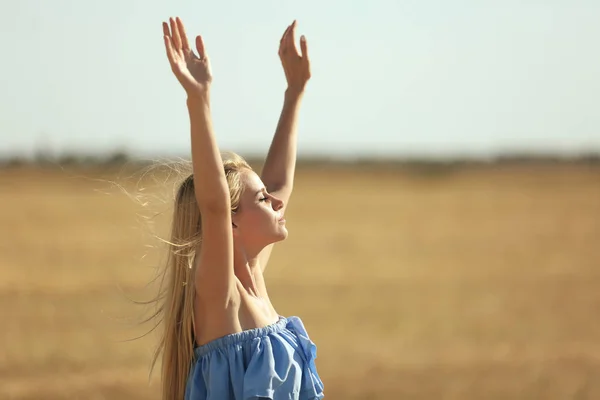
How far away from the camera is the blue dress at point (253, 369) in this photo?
4.03 metres

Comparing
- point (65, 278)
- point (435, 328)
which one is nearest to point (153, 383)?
point (435, 328)

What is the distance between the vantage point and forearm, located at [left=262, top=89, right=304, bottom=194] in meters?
4.87

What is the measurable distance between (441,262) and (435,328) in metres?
8.89

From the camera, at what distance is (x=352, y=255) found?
2444cm

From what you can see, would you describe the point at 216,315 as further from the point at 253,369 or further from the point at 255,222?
the point at 255,222

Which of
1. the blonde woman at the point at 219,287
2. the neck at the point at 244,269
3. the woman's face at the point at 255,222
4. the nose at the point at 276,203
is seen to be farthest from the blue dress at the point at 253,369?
the nose at the point at 276,203

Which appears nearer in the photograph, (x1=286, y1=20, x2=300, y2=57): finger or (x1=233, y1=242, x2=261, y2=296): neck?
(x1=233, y1=242, x2=261, y2=296): neck

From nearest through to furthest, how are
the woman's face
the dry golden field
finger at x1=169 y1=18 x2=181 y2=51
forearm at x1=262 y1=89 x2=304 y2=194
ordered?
finger at x1=169 y1=18 x2=181 y2=51, the woman's face, forearm at x1=262 y1=89 x2=304 y2=194, the dry golden field

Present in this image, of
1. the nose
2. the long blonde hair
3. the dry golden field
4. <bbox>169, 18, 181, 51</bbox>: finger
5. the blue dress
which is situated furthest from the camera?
the dry golden field

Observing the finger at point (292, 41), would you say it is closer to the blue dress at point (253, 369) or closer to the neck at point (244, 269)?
the neck at point (244, 269)

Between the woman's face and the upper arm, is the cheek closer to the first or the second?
the woman's face

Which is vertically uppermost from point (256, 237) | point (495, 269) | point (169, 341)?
point (256, 237)

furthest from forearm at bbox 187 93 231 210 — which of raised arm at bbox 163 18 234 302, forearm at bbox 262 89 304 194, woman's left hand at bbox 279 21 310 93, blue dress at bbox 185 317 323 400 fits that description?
woman's left hand at bbox 279 21 310 93

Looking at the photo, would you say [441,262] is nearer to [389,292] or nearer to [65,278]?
[389,292]
